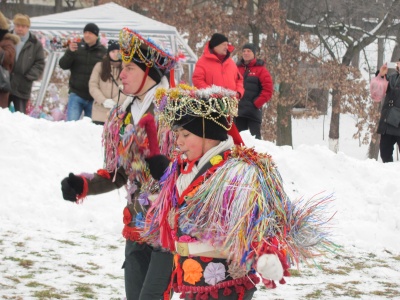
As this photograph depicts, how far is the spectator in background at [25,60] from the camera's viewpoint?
10781 mm

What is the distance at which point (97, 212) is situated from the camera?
813 centimetres

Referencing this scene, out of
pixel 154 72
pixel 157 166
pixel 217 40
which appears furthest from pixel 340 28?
pixel 157 166

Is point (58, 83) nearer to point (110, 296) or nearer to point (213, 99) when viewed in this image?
point (110, 296)

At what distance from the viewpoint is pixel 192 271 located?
3.62m

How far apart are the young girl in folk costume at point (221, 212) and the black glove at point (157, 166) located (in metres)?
0.11

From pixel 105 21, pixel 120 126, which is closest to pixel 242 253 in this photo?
pixel 120 126

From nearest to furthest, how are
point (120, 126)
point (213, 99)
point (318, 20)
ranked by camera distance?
point (213, 99) < point (120, 126) < point (318, 20)

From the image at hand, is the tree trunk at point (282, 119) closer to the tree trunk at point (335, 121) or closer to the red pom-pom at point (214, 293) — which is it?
the tree trunk at point (335, 121)

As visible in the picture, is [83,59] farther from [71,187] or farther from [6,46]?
[71,187]

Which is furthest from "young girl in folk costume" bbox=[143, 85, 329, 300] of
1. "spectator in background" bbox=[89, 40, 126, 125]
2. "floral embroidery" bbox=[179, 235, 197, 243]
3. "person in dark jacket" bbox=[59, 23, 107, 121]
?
"person in dark jacket" bbox=[59, 23, 107, 121]

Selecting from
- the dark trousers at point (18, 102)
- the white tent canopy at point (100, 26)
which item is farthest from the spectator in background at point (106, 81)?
the white tent canopy at point (100, 26)

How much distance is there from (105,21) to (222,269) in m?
11.9

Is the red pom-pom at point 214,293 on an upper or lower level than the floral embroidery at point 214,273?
lower

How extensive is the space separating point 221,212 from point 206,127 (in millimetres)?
438
